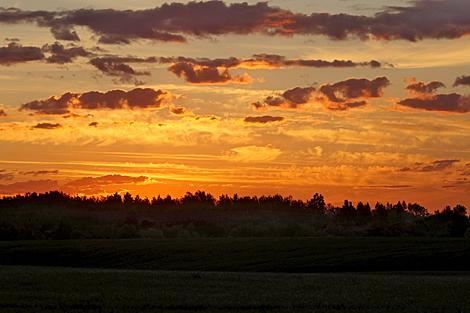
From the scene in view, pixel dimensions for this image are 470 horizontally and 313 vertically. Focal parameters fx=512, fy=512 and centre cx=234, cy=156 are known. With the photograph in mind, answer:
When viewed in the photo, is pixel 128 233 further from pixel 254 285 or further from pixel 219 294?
→ pixel 219 294

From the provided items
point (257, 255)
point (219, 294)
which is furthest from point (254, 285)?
point (257, 255)

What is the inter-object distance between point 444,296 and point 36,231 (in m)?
135

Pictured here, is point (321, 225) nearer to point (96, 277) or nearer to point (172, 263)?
point (172, 263)

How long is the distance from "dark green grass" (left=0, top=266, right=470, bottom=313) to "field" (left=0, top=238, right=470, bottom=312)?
59 mm

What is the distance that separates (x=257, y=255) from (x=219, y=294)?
4710cm

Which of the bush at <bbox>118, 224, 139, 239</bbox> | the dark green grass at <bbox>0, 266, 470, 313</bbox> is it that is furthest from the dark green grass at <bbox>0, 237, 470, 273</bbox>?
the bush at <bbox>118, 224, 139, 239</bbox>

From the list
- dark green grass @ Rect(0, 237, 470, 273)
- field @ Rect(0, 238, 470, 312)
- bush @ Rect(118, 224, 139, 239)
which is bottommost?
bush @ Rect(118, 224, 139, 239)

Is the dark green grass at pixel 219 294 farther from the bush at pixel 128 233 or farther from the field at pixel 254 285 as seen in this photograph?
Answer: the bush at pixel 128 233

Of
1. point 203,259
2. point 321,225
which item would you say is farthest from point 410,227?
point 203,259

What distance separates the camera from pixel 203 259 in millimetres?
76812

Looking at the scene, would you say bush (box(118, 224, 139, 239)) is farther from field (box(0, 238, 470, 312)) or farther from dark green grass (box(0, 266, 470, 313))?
dark green grass (box(0, 266, 470, 313))

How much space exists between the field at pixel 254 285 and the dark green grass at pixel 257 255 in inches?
6.3

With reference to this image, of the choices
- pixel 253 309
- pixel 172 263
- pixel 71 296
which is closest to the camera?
pixel 253 309

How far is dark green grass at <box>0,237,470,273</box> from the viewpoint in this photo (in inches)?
2724
